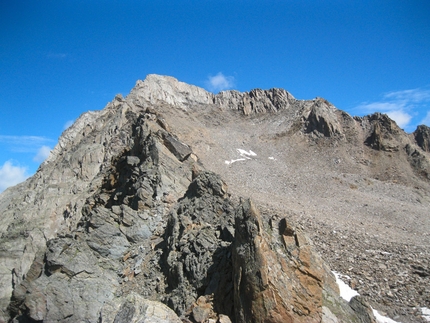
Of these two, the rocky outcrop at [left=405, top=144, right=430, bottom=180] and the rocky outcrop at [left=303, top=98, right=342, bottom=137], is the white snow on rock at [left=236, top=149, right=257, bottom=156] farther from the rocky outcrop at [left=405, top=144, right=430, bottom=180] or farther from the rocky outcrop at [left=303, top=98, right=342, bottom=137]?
the rocky outcrop at [left=405, top=144, right=430, bottom=180]

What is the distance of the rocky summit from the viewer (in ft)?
34.4

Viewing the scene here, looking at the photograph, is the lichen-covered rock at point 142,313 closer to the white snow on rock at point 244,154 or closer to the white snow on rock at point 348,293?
the white snow on rock at point 348,293

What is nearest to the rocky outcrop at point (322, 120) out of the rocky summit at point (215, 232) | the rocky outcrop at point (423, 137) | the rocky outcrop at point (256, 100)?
the rocky summit at point (215, 232)

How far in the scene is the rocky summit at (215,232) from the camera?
413 inches

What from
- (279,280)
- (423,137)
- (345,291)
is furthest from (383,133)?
(279,280)

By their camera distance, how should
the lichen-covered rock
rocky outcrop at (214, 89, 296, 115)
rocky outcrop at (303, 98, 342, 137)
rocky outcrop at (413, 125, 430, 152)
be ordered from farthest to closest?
rocky outcrop at (214, 89, 296, 115)
rocky outcrop at (303, 98, 342, 137)
rocky outcrop at (413, 125, 430, 152)
the lichen-covered rock

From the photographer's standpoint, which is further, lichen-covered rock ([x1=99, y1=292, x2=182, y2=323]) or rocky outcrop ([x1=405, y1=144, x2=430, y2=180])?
rocky outcrop ([x1=405, y1=144, x2=430, y2=180])

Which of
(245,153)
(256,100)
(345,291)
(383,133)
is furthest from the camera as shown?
(256,100)

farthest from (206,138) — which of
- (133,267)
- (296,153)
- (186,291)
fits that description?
(186,291)

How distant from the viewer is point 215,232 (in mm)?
15602

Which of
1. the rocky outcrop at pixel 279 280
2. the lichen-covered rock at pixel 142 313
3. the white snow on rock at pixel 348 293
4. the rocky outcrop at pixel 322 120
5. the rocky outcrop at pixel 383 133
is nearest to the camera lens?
the lichen-covered rock at pixel 142 313

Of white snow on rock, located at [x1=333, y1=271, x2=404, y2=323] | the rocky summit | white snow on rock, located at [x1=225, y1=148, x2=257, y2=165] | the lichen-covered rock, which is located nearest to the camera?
the lichen-covered rock

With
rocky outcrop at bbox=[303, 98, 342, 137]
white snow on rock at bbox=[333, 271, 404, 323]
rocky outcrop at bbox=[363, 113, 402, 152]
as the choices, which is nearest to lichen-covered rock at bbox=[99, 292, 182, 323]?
Result: white snow on rock at bbox=[333, 271, 404, 323]

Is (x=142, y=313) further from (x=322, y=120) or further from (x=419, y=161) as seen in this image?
(x=322, y=120)
